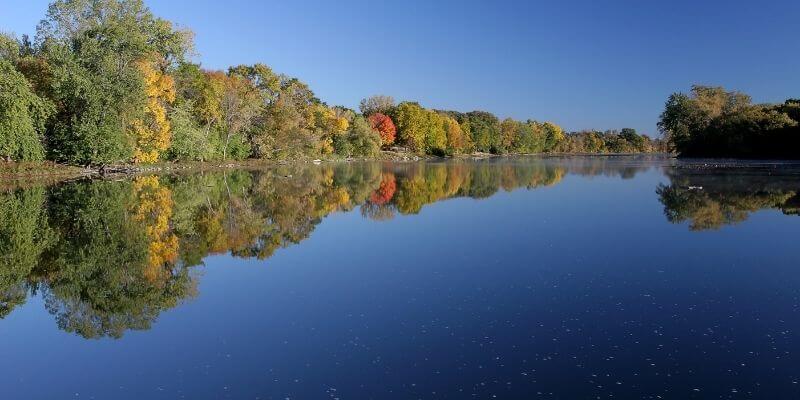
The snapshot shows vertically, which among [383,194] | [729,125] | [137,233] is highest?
[729,125]

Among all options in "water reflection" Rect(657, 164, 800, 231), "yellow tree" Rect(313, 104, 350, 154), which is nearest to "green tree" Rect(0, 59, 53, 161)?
"water reflection" Rect(657, 164, 800, 231)

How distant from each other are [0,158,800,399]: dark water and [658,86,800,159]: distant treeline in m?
59.9

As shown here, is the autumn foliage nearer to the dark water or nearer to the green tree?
the dark water

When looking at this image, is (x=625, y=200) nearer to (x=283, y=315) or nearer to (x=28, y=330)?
(x=283, y=315)

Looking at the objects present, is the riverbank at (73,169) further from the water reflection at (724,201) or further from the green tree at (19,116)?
the water reflection at (724,201)

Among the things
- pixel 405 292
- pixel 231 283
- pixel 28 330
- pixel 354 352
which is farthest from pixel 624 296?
pixel 28 330

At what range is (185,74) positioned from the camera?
58.7 meters

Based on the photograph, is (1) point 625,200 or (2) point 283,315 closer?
(2) point 283,315

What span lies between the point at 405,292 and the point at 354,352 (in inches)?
130

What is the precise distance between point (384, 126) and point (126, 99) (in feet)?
Answer: 229

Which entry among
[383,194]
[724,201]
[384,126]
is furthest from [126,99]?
[384,126]

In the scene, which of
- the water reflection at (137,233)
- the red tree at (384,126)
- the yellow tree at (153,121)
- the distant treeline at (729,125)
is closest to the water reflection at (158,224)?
the water reflection at (137,233)

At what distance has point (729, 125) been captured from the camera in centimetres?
7712

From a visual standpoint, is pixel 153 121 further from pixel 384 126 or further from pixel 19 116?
pixel 384 126
